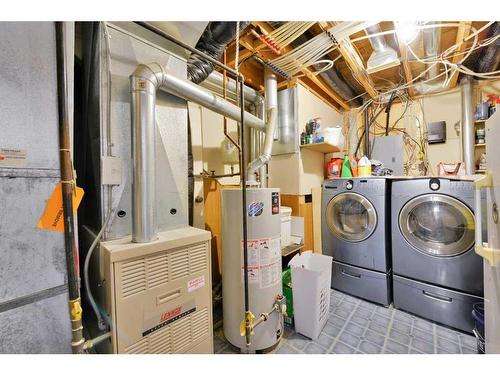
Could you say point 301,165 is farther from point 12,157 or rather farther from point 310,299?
point 12,157

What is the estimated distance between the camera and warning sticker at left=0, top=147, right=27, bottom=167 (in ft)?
2.19

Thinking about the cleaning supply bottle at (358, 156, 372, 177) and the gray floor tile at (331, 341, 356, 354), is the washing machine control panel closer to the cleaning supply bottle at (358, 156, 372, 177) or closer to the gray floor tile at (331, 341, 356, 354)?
the cleaning supply bottle at (358, 156, 372, 177)

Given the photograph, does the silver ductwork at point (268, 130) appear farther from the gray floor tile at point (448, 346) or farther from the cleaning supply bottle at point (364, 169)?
the gray floor tile at point (448, 346)

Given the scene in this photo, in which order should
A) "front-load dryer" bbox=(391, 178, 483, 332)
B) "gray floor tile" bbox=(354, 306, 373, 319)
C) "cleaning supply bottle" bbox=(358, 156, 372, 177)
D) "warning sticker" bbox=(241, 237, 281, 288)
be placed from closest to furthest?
"warning sticker" bbox=(241, 237, 281, 288) → "front-load dryer" bbox=(391, 178, 483, 332) → "gray floor tile" bbox=(354, 306, 373, 319) → "cleaning supply bottle" bbox=(358, 156, 372, 177)

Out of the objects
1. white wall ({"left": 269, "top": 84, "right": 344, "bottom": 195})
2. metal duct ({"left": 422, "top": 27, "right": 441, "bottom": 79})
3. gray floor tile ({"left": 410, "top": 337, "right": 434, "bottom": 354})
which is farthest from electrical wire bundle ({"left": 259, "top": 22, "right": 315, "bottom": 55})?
gray floor tile ({"left": 410, "top": 337, "right": 434, "bottom": 354})

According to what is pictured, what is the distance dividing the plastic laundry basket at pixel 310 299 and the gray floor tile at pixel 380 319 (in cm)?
48

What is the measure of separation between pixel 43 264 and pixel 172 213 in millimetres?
531

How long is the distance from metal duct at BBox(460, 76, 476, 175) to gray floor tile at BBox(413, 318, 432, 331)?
173 centimetres

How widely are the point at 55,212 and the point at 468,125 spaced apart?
3.67 metres

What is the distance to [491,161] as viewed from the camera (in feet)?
2.64

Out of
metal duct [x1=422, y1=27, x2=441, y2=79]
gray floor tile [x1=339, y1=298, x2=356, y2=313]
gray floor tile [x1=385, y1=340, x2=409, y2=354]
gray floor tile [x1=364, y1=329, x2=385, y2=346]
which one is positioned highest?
metal duct [x1=422, y1=27, x2=441, y2=79]

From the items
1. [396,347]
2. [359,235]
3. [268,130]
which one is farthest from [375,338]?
[268,130]

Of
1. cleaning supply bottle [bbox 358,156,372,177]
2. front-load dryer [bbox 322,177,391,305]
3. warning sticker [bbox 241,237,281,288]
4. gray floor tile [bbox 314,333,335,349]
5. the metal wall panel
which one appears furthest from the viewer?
cleaning supply bottle [bbox 358,156,372,177]
